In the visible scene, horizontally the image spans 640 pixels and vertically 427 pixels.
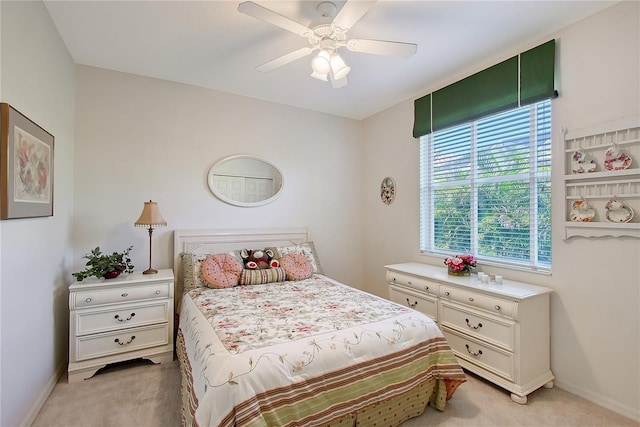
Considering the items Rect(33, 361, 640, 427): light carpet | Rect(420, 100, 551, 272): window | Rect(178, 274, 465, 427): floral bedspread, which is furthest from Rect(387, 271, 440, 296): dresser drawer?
Rect(33, 361, 640, 427): light carpet

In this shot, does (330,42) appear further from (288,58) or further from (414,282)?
(414,282)

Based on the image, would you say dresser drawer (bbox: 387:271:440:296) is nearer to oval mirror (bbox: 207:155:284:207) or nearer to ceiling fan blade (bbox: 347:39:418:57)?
oval mirror (bbox: 207:155:284:207)

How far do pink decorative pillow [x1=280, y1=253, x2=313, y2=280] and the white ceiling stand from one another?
1848 millimetres

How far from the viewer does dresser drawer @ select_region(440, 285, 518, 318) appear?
211 cm

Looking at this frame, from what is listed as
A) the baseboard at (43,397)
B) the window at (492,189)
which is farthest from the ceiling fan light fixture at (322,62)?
the baseboard at (43,397)

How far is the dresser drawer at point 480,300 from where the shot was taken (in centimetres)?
211

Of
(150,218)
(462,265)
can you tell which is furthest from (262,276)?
(462,265)

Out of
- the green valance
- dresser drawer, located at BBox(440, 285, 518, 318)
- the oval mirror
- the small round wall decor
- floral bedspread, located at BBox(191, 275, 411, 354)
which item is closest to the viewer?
floral bedspread, located at BBox(191, 275, 411, 354)

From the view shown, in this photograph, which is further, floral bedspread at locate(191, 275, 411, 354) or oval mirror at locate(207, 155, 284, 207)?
oval mirror at locate(207, 155, 284, 207)

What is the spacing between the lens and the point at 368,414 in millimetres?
1676

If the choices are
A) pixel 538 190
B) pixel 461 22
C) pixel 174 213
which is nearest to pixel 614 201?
pixel 538 190

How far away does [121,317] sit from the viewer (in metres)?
2.47

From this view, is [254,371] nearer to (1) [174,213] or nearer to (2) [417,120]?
(1) [174,213]

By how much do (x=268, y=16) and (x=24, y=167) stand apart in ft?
5.47
